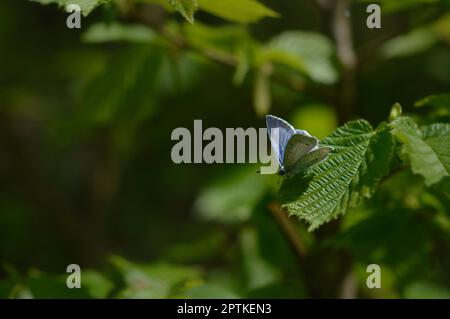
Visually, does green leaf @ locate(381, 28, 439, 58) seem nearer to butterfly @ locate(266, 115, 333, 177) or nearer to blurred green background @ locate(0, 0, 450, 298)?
blurred green background @ locate(0, 0, 450, 298)

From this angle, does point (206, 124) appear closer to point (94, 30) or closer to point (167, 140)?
point (167, 140)

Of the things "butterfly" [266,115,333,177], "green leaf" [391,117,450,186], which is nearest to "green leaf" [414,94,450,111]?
"green leaf" [391,117,450,186]

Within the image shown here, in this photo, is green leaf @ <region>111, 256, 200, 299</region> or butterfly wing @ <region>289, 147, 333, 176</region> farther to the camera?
green leaf @ <region>111, 256, 200, 299</region>

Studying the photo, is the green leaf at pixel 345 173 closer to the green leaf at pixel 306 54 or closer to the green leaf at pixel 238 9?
the green leaf at pixel 238 9

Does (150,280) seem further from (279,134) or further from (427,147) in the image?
(427,147)

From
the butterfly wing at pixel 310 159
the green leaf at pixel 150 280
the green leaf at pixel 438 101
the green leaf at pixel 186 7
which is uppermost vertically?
the green leaf at pixel 186 7

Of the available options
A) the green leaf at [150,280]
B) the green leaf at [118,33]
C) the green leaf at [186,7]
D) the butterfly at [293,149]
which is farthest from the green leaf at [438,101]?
the green leaf at [118,33]

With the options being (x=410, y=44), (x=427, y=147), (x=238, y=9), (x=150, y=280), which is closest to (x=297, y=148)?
(x=427, y=147)

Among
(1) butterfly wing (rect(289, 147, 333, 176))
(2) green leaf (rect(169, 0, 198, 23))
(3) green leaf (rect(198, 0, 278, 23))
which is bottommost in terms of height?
(1) butterfly wing (rect(289, 147, 333, 176))
